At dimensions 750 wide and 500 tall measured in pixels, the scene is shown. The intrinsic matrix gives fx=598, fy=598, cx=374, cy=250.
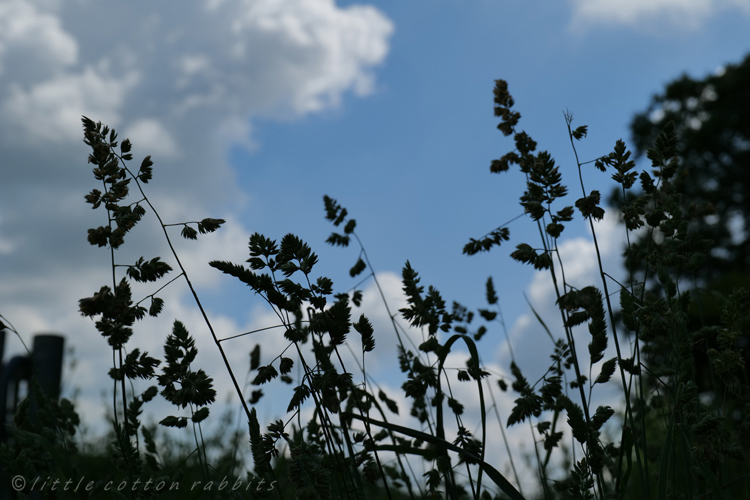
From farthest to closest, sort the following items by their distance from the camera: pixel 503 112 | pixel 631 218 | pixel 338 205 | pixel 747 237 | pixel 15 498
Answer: pixel 747 237, pixel 338 205, pixel 15 498, pixel 503 112, pixel 631 218

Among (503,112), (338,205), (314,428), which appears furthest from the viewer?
(338,205)

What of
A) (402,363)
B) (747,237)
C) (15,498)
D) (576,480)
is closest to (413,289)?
(402,363)

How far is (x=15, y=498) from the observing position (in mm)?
2943

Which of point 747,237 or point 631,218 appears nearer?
point 631,218

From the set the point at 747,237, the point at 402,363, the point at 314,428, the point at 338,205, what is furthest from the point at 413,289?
the point at 747,237

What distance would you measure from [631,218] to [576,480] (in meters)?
0.97

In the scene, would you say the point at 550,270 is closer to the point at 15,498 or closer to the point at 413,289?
the point at 413,289

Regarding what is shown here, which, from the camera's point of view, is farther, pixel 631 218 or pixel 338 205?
pixel 338 205

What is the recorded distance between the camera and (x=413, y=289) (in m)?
2.32

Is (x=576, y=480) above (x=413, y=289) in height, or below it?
below

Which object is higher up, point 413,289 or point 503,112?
point 503,112

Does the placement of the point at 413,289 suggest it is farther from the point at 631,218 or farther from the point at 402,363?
the point at 631,218

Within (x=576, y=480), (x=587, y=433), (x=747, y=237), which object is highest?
(x=747, y=237)

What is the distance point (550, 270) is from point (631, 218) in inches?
14.0
